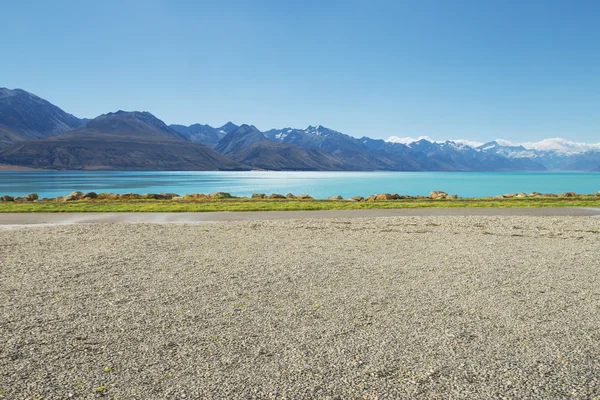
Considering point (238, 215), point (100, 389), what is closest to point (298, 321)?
point (100, 389)

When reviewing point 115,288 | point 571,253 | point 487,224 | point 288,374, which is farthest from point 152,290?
point 487,224

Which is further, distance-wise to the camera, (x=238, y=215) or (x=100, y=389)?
(x=238, y=215)

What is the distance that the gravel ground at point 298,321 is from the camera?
5.82 m

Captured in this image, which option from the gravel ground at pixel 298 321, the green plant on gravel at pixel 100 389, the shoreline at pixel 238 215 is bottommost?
the green plant on gravel at pixel 100 389

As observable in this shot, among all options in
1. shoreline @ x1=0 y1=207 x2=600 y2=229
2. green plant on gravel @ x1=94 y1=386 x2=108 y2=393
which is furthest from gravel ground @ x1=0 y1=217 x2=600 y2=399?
shoreline @ x1=0 y1=207 x2=600 y2=229

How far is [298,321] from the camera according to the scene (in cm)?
819

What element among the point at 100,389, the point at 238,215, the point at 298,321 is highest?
the point at 238,215

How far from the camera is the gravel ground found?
5824 millimetres

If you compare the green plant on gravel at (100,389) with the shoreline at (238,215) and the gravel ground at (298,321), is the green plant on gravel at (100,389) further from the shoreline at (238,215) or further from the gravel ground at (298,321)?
the shoreline at (238,215)

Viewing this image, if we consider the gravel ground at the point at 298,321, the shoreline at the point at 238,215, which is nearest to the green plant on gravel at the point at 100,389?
the gravel ground at the point at 298,321

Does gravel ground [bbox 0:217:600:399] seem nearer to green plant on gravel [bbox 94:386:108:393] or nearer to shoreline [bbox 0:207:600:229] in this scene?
green plant on gravel [bbox 94:386:108:393]

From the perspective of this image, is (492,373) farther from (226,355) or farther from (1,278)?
(1,278)

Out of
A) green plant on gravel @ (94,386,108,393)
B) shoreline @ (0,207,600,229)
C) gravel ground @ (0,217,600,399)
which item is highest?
shoreline @ (0,207,600,229)

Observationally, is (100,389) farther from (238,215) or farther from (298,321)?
(238,215)
